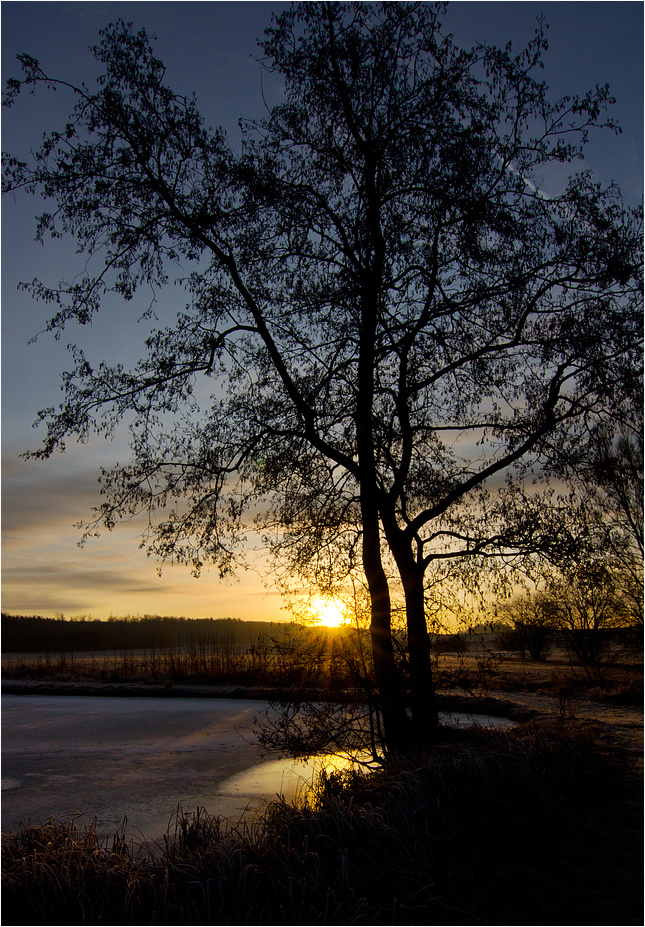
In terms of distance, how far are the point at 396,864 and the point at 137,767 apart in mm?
5930

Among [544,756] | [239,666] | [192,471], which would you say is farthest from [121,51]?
[239,666]

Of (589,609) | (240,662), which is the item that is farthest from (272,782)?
(240,662)

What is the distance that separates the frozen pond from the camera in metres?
6.21

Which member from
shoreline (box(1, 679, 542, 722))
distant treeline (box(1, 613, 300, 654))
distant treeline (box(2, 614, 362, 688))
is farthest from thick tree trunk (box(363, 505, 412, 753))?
distant treeline (box(1, 613, 300, 654))

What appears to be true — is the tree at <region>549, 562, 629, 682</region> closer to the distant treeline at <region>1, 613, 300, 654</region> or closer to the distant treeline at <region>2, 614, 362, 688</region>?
the distant treeline at <region>2, 614, 362, 688</region>

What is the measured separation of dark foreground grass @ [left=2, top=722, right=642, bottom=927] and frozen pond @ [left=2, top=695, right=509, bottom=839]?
1602 millimetres

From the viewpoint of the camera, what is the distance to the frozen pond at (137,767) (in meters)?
6.21

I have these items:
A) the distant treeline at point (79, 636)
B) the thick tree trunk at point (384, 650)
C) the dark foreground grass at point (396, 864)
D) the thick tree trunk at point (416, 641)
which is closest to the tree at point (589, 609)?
the thick tree trunk at point (416, 641)

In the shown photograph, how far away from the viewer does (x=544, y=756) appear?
505 centimetres

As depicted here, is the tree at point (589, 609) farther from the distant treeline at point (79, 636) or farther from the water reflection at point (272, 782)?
the distant treeline at point (79, 636)

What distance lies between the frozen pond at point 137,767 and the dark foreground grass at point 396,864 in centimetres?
160

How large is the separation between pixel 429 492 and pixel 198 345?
3165mm

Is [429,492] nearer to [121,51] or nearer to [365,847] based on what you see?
[365,847]

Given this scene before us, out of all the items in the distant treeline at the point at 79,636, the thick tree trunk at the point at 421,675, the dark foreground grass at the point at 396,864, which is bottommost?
the distant treeline at the point at 79,636
